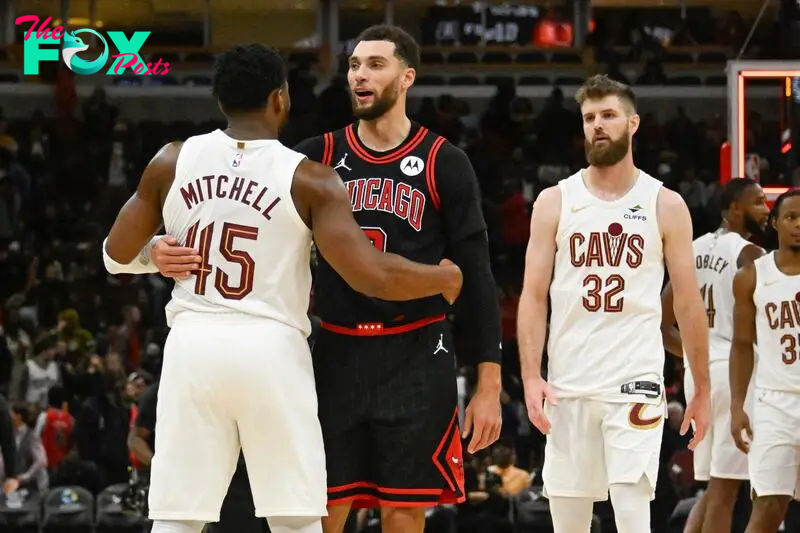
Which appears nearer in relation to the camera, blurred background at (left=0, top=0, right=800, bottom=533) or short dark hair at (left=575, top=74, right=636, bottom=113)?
short dark hair at (left=575, top=74, right=636, bottom=113)

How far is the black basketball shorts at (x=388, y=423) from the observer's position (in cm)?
544

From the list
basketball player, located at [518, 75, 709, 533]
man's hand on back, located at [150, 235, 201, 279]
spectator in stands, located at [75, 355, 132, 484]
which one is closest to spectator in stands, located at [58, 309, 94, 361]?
spectator in stands, located at [75, 355, 132, 484]

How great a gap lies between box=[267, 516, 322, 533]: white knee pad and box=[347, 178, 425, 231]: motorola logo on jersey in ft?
4.37

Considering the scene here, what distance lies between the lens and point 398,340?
18.1 ft

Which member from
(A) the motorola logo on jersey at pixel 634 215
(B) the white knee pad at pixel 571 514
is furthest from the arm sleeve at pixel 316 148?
(B) the white knee pad at pixel 571 514

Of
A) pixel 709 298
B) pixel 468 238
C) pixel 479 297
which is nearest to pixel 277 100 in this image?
pixel 468 238

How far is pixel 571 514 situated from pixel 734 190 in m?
3.18

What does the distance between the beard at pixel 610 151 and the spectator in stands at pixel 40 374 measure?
34.0 ft

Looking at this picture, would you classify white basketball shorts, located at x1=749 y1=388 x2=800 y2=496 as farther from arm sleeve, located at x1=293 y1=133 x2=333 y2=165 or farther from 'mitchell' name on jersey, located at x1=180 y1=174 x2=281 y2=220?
'mitchell' name on jersey, located at x1=180 y1=174 x2=281 y2=220

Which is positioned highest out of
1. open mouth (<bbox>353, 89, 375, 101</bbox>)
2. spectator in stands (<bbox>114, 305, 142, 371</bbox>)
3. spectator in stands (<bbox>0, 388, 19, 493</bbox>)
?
open mouth (<bbox>353, 89, 375, 101</bbox>)

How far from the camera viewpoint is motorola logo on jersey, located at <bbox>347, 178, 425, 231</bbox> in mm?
5523

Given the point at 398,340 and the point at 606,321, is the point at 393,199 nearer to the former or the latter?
the point at 398,340

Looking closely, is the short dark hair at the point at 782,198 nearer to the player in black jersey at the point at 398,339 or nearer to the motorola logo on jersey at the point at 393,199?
the player in black jersey at the point at 398,339

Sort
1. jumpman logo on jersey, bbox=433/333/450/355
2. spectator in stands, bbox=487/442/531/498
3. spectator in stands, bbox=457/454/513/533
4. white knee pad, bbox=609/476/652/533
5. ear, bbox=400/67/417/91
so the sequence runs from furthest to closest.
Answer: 1. spectator in stands, bbox=487/442/531/498
2. spectator in stands, bbox=457/454/513/533
3. white knee pad, bbox=609/476/652/533
4. ear, bbox=400/67/417/91
5. jumpman logo on jersey, bbox=433/333/450/355
